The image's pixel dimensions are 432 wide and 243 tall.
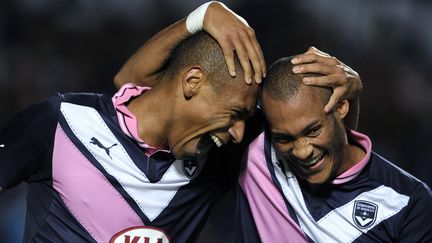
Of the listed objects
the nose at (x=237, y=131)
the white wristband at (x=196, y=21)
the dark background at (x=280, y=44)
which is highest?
the white wristband at (x=196, y=21)

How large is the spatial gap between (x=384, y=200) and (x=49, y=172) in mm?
1065

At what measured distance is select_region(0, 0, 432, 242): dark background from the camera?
16.2 feet

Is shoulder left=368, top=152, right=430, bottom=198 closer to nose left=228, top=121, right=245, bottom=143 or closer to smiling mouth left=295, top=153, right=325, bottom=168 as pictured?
smiling mouth left=295, top=153, right=325, bottom=168

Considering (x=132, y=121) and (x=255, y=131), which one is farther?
(x=255, y=131)

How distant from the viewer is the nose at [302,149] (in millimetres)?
2689

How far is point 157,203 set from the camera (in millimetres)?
2791

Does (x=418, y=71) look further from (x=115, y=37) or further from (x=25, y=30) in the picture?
(x=25, y=30)

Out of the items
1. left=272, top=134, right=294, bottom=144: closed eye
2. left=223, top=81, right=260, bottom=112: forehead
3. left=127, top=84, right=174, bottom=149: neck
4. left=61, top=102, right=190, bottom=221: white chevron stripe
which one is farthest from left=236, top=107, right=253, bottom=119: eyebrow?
left=61, top=102, right=190, bottom=221: white chevron stripe

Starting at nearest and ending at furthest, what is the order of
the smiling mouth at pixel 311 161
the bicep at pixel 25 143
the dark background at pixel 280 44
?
the bicep at pixel 25 143 → the smiling mouth at pixel 311 161 → the dark background at pixel 280 44

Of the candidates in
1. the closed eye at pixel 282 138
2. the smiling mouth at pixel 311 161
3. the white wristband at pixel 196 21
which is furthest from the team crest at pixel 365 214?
the white wristband at pixel 196 21

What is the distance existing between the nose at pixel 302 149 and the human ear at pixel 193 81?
355mm

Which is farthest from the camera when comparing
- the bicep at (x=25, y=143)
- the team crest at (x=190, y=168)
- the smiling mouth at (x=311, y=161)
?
the team crest at (x=190, y=168)

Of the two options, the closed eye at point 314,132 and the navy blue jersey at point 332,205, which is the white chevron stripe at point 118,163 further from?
the closed eye at point 314,132

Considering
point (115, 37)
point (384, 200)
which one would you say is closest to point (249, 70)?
point (384, 200)
